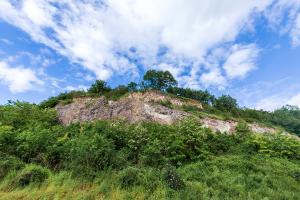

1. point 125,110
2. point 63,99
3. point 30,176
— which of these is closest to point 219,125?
point 125,110

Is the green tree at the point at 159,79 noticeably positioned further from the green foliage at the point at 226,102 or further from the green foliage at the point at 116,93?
the green foliage at the point at 116,93

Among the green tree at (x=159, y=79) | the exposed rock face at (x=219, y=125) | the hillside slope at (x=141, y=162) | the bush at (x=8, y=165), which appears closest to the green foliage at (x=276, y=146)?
the hillside slope at (x=141, y=162)

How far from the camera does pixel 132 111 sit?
26.7 metres

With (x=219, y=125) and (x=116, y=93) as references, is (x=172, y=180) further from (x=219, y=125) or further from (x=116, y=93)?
(x=116, y=93)

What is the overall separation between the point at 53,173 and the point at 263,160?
1288cm

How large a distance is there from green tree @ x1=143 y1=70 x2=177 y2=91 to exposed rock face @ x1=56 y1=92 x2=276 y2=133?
13.0 metres

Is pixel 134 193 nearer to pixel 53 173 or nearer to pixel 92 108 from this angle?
pixel 53 173

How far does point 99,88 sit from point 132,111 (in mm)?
7477

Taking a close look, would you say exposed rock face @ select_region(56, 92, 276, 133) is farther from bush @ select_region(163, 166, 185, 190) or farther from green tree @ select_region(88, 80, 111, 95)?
bush @ select_region(163, 166, 185, 190)

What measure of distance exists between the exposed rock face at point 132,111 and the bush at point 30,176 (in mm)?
13195

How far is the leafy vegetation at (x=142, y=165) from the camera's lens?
428 inches

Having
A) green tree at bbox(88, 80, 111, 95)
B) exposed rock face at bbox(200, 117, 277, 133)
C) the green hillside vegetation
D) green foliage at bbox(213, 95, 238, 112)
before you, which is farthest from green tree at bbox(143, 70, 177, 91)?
the green hillside vegetation

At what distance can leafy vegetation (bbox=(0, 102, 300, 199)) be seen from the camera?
10859mm

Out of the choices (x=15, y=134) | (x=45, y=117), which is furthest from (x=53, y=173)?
(x=45, y=117)
